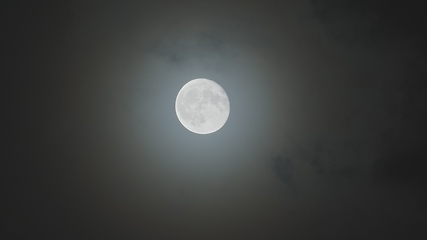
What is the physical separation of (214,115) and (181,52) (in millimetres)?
680

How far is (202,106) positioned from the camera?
406 cm

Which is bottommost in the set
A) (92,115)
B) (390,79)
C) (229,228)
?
(229,228)

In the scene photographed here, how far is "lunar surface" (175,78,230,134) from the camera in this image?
406cm

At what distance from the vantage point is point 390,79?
4.43m

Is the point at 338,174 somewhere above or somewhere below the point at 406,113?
below

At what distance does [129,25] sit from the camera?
4.26 meters

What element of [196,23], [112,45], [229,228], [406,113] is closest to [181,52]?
[196,23]

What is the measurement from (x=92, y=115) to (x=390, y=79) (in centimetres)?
291

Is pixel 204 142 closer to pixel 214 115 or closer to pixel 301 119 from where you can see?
pixel 214 115

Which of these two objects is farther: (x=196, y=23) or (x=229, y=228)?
(x=229, y=228)

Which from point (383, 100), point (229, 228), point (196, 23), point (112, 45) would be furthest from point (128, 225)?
point (383, 100)

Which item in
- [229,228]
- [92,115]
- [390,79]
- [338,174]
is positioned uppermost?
[390,79]

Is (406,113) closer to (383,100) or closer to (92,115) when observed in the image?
(383,100)

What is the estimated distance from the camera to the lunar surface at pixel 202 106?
4.06m
